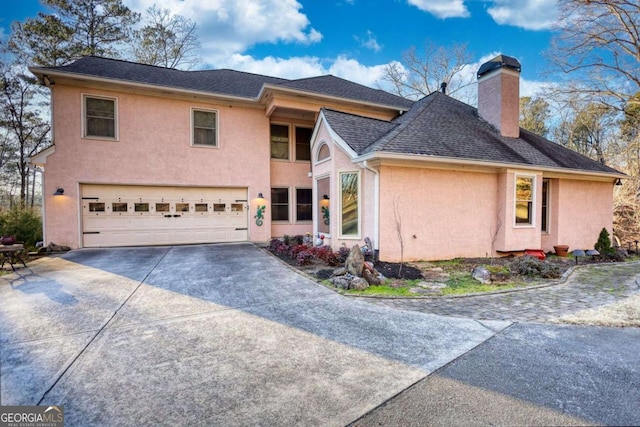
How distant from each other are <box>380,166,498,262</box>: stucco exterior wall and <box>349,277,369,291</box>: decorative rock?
2.35 meters

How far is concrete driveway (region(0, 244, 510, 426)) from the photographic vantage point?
2.43 meters

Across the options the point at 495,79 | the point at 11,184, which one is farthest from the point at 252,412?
the point at 11,184

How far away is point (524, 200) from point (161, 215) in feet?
42.8

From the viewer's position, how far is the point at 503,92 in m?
10.7

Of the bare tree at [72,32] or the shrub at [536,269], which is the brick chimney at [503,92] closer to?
the shrub at [536,269]

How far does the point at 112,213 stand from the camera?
10977 millimetres

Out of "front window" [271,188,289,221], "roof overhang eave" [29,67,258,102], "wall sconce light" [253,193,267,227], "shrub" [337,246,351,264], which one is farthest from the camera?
"front window" [271,188,289,221]

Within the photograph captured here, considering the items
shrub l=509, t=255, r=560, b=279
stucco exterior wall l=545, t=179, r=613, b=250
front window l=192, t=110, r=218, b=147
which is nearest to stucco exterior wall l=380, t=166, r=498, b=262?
shrub l=509, t=255, r=560, b=279

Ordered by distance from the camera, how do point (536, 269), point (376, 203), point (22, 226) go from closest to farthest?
point (536, 269)
point (376, 203)
point (22, 226)

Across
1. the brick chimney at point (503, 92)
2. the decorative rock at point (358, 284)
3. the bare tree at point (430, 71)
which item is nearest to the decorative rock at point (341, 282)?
the decorative rock at point (358, 284)

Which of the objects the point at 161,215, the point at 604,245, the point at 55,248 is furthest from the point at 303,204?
the point at 604,245

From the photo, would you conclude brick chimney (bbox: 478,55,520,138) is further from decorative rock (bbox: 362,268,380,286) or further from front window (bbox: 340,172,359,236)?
decorative rock (bbox: 362,268,380,286)

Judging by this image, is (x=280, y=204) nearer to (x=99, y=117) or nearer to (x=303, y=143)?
(x=303, y=143)

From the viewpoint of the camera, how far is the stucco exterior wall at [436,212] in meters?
8.22
